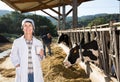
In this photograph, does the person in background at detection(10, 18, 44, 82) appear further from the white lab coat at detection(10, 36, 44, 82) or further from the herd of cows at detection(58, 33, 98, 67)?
the herd of cows at detection(58, 33, 98, 67)

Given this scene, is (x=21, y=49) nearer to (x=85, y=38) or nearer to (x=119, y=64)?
(x=119, y=64)

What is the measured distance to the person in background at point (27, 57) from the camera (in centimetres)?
509

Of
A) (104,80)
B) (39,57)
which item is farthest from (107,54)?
(39,57)

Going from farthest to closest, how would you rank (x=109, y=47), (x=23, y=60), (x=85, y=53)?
(x=85, y=53) → (x=109, y=47) → (x=23, y=60)

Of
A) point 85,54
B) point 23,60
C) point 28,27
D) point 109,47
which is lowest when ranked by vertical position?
point 85,54

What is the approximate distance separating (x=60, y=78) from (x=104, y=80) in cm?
189

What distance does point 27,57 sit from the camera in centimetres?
514

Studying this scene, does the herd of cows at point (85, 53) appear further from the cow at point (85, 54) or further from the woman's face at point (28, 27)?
the woman's face at point (28, 27)

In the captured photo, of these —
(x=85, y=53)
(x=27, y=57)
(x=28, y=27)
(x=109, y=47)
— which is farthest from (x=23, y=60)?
(x=85, y=53)

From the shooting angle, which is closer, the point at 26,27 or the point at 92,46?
the point at 26,27

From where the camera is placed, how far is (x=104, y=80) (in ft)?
23.2

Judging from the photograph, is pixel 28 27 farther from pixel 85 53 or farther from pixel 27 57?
pixel 85 53


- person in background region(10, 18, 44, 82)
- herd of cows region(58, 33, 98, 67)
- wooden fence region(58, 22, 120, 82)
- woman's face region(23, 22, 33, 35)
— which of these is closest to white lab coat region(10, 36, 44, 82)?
person in background region(10, 18, 44, 82)

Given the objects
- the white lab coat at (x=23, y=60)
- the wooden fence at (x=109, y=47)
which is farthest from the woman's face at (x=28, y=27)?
the wooden fence at (x=109, y=47)
